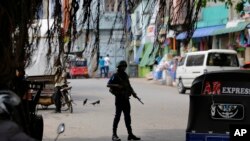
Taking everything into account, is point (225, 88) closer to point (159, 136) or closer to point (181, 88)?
point (159, 136)

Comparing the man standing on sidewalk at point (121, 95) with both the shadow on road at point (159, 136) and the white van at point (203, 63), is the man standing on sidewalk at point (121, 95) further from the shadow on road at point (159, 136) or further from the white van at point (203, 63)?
the white van at point (203, 63)

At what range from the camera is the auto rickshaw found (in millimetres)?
7312

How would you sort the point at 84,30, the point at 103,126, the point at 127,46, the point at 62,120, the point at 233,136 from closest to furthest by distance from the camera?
the point at 84,30 → the point at 127,46 → the point at 233,136 → the point at 103,126 → the point at 62,120

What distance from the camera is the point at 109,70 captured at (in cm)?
5462

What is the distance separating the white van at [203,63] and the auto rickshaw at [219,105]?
17.6 m

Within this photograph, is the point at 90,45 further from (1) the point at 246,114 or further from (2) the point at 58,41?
(1) the point at 246,114

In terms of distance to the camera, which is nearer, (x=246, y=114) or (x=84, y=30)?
(x=84, y=30)

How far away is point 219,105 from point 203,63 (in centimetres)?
1936

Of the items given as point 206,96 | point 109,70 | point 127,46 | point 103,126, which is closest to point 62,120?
point 103,126

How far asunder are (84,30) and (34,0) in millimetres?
545

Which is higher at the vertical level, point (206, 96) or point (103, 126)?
point (206, 96)

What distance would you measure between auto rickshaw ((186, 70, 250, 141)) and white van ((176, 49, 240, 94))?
1757 cm

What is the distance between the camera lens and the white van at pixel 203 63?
25.9m

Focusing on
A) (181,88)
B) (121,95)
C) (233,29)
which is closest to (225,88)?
(121,95)
